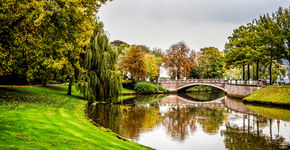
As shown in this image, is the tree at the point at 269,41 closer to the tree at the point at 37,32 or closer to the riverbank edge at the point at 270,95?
the riverbank edge at the point at 270,95

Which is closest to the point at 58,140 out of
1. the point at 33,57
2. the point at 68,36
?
the point at 33,57

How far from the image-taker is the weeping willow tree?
3028 cm

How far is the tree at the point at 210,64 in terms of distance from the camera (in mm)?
83750

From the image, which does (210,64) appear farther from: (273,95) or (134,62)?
(273,95)

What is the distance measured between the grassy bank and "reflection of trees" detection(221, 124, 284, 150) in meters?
18.3

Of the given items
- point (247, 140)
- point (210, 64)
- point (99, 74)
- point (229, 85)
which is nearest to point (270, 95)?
point (229, 85)

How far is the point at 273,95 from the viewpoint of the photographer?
36375 millimetres

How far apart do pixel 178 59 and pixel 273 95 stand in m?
39.6

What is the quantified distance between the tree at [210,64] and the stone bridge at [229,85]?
12.9m

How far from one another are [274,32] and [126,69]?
34.6 m

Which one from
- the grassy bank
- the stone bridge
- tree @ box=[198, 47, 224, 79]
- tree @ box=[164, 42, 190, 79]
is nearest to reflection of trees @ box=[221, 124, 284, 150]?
the grassy bank

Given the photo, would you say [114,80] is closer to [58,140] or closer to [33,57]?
[33,57]

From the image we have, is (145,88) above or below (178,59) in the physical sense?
below

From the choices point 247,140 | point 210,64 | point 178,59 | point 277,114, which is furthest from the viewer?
point 210,64
